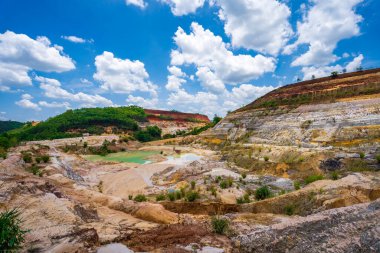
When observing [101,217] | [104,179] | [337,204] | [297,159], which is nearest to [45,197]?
[101,217]

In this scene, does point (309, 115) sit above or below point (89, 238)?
above

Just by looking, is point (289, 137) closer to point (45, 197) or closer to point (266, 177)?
point (266, 177)

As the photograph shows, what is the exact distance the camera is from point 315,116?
38.3 metres

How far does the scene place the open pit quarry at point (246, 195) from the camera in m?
8.06

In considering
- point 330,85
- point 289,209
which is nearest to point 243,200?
point 289,209

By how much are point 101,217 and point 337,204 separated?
10.4 m

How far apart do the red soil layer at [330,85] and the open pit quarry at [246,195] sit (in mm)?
354

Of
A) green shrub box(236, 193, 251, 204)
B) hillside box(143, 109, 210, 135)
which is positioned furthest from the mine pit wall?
hillside box(143, 109, 210, 135)

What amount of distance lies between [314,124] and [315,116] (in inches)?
87.1

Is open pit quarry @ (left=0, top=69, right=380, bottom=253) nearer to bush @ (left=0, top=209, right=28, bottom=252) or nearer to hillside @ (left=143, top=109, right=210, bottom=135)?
bush @ (left=0, top=209, right=28, bottom=252)

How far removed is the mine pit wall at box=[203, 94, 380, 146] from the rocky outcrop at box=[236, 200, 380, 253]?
75.1 feet

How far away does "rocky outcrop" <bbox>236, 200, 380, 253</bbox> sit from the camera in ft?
23.3

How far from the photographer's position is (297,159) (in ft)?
86.3

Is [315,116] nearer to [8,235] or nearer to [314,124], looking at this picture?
[314,124]
